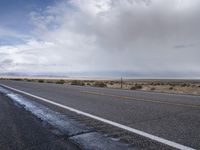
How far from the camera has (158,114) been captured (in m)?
8.46

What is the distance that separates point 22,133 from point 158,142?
9.96 ft

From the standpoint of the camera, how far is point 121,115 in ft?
28.0

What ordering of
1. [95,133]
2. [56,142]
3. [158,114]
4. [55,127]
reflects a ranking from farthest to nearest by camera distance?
[158,114]
[55,127]
[95,133]
[56,142]

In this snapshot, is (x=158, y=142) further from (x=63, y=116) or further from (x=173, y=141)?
(x=63, y=116)

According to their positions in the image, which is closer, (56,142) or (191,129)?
(56,142)

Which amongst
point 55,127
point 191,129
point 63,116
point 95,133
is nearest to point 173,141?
point 191,129

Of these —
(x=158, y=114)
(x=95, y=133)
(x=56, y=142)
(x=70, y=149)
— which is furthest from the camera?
(x=158, y=114)

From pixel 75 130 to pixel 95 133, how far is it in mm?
605

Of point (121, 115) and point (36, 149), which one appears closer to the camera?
point (36, 149)

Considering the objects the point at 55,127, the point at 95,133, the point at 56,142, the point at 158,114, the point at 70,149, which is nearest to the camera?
the point at 70,149

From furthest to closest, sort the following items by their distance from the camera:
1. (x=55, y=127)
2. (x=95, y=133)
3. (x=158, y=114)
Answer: (x=158, y=114), (x=55, y=127), (x=95, y=133)

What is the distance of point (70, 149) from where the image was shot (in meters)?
4.96

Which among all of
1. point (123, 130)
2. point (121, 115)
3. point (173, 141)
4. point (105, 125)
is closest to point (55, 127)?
point (105, 125)

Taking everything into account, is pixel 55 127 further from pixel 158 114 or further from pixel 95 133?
pixel 158 114
